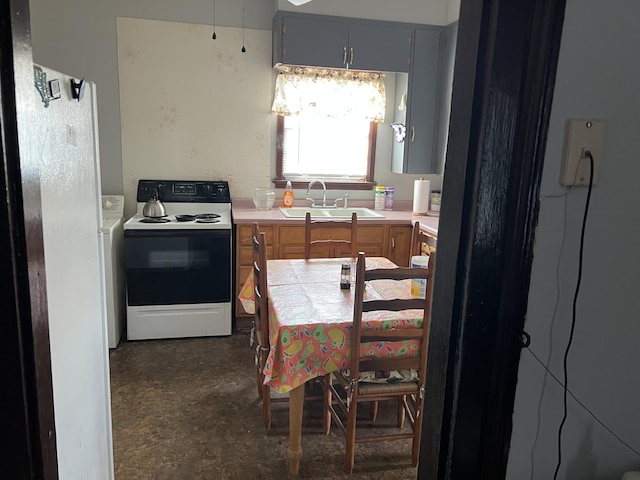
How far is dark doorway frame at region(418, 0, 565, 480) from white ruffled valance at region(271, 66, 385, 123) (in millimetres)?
3141

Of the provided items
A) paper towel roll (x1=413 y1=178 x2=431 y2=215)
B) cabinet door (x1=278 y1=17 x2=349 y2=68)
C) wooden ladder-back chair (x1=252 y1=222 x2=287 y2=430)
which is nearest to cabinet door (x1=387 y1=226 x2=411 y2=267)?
paper towel roll (x1=413 y1=178 x2=431 y2=215)

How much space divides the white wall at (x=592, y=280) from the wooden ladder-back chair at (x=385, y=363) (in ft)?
3.20

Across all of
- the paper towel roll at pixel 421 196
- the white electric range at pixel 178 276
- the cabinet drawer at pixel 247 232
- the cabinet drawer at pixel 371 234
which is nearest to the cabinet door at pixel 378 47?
the paper towel roll at pixel 421 196

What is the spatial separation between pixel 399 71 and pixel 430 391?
3230 mm

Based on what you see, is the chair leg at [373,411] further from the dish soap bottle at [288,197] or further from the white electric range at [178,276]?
the dish soap bottle at [288,197]

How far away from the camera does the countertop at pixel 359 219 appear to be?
3.62 meters

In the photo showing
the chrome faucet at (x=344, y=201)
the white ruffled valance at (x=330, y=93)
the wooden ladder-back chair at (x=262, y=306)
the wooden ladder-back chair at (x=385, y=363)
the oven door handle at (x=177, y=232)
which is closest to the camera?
the wooden ladder-back chair at (x=385, y=363)

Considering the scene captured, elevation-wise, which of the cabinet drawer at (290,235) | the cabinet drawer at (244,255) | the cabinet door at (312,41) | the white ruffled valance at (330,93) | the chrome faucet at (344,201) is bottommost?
the cabinet drawer at (244,255)

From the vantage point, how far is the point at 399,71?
384 centimetres

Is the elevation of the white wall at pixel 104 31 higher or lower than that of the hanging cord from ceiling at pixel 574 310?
higher

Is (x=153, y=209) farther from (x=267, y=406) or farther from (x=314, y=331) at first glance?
(x=314, y=331)

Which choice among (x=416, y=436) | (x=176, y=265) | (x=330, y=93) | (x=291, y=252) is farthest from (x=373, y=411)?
(x=330, y=93)

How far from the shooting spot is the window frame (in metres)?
4.08

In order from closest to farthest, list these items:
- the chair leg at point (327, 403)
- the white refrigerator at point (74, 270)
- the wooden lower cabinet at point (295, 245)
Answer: the white refrigerator at point (74, 270), the chair leg at point (327, 403), the wooden lower cabinet at point (295, 245)
